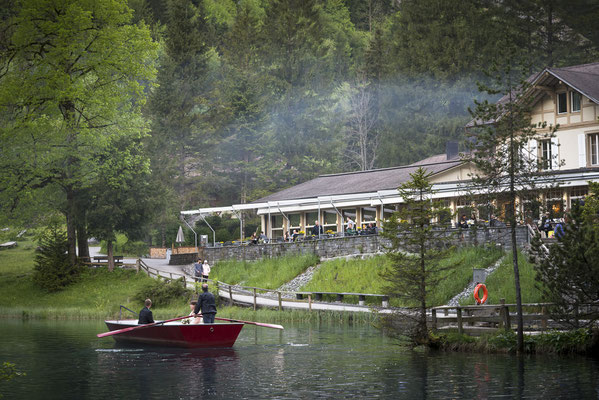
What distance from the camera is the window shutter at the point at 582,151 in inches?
1640

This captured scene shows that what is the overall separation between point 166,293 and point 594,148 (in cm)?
2243

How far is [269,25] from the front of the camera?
83500 mm

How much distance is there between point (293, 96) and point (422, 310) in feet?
185

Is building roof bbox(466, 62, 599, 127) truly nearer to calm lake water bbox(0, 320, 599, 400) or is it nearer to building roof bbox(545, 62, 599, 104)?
building roof bbox(545, 62, 599, 104)

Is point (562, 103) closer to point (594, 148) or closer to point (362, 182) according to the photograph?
point (594, 148)

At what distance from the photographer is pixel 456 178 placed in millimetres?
47594

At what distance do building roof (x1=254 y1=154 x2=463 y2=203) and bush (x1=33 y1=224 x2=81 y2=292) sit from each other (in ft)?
47.0

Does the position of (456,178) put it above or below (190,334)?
above

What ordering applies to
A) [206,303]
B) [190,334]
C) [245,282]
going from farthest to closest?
[245,282] < [206,303] < [190,334]

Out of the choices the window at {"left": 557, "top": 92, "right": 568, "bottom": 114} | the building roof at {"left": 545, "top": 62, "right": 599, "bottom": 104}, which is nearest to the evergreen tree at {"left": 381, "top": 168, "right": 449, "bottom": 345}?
the building roof at {"left": 545, "top": 62, "right": 599, "bottom": 104}

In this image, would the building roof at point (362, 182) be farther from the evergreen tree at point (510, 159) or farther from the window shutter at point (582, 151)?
the evergreen tree at point (510, 159)

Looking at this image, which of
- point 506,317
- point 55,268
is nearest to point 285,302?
point 55,268

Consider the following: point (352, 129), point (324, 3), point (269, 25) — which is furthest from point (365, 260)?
point (324, 3)

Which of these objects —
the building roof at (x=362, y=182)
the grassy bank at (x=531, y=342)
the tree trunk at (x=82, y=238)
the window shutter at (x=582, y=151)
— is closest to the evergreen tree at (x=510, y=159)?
the grassy bank at (x=531, y=342)
